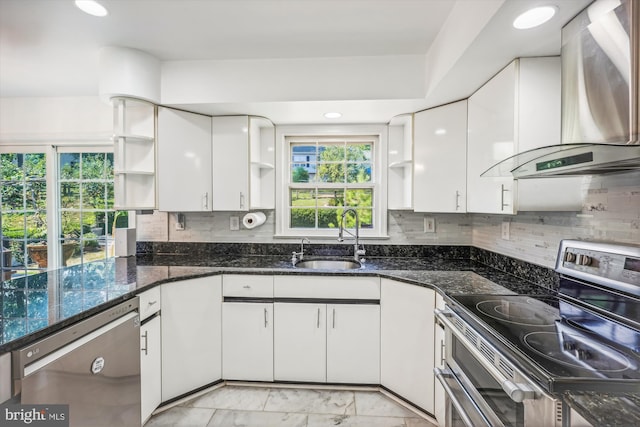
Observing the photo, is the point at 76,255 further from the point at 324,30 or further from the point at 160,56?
the point at 324,30

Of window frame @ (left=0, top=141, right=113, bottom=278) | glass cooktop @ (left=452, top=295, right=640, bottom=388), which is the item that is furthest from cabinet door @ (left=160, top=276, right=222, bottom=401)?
window frame @ (left=0, top=141, right=113, bottom=278)

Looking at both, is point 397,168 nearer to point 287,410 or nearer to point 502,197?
point 502,197

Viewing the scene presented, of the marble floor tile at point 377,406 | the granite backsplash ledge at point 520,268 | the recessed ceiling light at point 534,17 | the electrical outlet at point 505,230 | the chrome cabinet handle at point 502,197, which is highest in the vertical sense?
the recessed ceiling light at point 534,17

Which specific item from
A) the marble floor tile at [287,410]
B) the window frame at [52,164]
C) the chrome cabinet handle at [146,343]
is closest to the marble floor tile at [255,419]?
the marble floor tile at [287,410]

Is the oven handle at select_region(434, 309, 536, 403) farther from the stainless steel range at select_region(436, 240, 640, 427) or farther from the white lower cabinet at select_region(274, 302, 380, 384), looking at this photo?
the white lower cabinet at select_region(274, 302, 380, 384)

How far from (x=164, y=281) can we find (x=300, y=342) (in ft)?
3.24

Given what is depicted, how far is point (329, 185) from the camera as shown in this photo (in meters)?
2.82

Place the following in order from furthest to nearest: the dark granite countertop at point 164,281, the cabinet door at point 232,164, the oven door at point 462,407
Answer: the cabinet door at point 232,164, the oven door at point 462,407, the dark granite countertop at point 164,281

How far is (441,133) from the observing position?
2184mm

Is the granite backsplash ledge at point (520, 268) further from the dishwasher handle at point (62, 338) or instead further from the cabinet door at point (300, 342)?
the dishwasher handle at point (62, 338)

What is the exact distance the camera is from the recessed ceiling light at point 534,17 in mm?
1149

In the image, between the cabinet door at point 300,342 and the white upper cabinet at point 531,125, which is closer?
the white upper cabinet at point 531,125

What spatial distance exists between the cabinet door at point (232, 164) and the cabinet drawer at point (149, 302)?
82 cm

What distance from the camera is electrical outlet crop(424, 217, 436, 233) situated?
262cm
